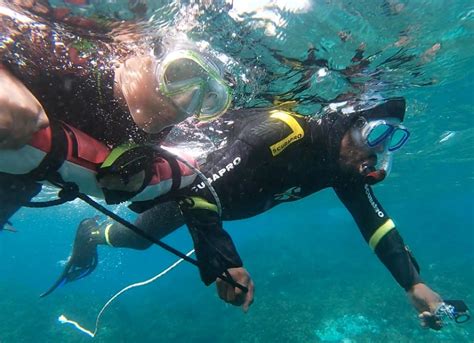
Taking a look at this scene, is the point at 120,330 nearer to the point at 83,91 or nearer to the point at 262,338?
the point at 262,338

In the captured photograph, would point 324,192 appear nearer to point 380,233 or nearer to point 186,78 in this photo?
point 380,233

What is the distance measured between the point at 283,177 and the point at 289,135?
67 centimetres

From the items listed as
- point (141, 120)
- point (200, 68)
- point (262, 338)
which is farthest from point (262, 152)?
point (262, 338)

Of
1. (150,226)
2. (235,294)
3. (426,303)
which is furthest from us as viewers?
(150,226)

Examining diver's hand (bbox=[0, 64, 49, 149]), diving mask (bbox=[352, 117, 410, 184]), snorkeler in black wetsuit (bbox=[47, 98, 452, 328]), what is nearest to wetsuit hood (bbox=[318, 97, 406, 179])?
snorkeler in black wetsuit (bbox=[47, 98, 452, 328])

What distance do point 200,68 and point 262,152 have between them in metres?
1.97

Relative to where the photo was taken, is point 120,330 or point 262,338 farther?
point 120,330

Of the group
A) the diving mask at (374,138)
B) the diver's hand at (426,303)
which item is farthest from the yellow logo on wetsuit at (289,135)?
the diver's hand at (426,303)

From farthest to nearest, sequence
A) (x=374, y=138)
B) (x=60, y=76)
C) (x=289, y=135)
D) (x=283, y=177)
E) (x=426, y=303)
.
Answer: (x=374, y=138)
(x=283, y=177)
(x=289, y=135)
(x=426, y=303)
(x=60, y=76)

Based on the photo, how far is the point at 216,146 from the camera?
9.26m

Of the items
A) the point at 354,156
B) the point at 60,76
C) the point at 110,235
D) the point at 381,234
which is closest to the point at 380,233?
the point at 381,234

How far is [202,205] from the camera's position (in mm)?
3988

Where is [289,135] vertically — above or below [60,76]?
below

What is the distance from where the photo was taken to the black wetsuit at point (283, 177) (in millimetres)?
5168
